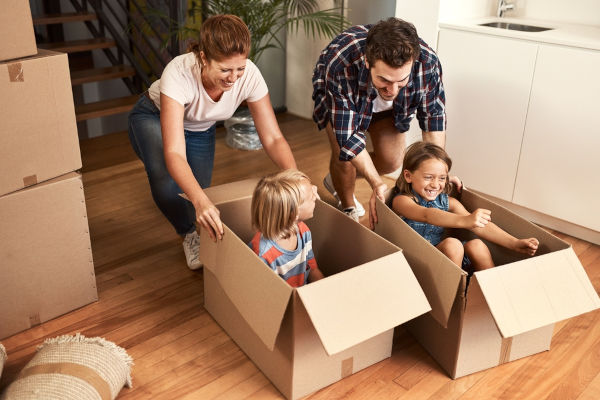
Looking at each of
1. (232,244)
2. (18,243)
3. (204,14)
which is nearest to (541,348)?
(232,244)

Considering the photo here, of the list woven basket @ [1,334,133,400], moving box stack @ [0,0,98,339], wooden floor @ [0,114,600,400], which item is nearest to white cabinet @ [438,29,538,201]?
wooden floor @ [0,114,600,400]

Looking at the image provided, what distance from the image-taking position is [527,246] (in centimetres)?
182

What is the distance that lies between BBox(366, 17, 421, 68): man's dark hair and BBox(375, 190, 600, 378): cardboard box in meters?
0.45

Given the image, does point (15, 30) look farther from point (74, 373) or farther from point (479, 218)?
point (479, 218)

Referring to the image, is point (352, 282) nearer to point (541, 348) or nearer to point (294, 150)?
point (541, 348)

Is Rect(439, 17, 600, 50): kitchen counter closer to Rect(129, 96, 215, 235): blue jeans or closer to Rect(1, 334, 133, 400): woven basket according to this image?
Rect(129, 96, 215, 235): blue jeans

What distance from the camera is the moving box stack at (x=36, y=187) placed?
1699mm

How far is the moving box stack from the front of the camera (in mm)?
1699

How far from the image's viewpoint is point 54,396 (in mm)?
1518

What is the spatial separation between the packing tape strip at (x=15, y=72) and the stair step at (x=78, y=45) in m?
2.25

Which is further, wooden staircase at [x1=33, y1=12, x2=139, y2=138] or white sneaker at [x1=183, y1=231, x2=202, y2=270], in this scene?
wooden staircase at [x1=33, y1=12, x2=139, y2=138]

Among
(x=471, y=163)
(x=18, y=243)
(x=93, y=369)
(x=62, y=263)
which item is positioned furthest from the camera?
(x=471, y=163)

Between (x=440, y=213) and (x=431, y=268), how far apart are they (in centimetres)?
27

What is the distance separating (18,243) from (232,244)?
0.66 m
